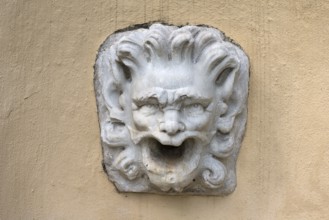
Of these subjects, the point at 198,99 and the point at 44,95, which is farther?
the point at 44,95

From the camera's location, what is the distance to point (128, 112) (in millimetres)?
1122

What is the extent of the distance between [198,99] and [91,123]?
27cm

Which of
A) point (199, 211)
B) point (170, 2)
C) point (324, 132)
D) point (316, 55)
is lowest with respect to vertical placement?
point (199, 211)

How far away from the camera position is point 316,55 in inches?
44.8

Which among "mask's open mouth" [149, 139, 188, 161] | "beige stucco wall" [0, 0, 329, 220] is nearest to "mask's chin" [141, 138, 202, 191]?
"mask's open mouth" [149, 139, 188, 161]

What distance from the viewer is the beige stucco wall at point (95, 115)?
1.14 metres

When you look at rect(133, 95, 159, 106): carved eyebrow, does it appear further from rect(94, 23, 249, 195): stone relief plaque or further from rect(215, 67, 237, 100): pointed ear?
rect(215, 67, 237, 100): pointed ear

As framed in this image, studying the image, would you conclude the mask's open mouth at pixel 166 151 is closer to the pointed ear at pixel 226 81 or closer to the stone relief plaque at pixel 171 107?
the stone relief plaque at pixel 171 107

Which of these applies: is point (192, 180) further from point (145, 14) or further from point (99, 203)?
point (145, 14)

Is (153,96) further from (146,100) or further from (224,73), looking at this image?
(224,73)

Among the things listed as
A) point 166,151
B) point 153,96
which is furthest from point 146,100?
point 166,151

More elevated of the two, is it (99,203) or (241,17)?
(241,17)

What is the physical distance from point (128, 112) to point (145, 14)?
22 cm

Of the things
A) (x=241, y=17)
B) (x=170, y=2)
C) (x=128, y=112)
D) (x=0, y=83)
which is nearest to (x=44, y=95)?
(x=0, y=83)
